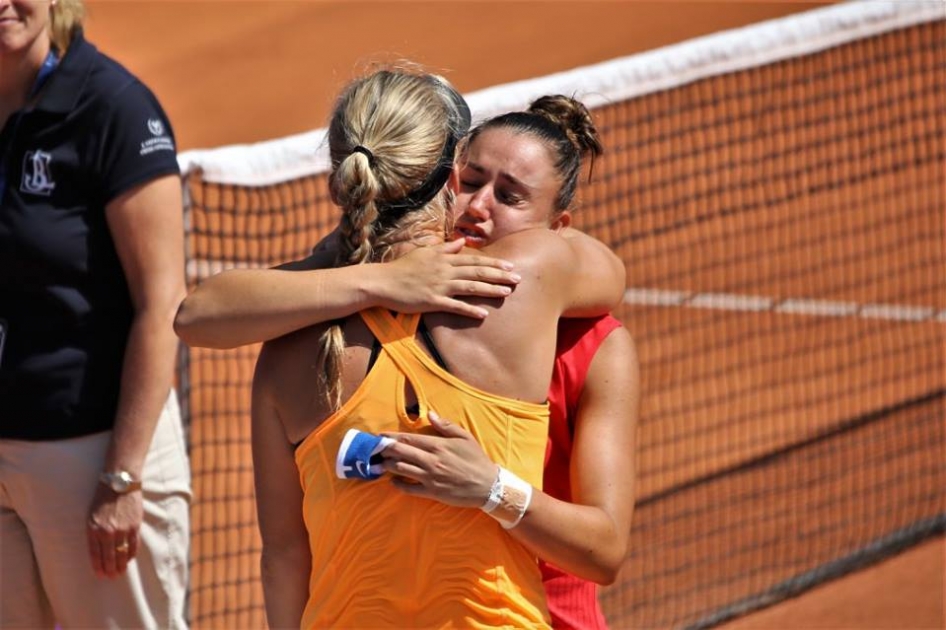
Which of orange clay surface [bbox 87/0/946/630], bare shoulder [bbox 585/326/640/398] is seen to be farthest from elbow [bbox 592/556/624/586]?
orange clay surface [bbox 87/0/946/630]

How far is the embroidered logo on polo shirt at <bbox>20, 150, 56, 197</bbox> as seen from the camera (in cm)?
378

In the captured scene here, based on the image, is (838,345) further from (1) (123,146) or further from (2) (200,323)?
(2) (200,323)

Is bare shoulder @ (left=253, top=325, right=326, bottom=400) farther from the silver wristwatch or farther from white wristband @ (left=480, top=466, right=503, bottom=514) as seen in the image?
the silver wristwatch

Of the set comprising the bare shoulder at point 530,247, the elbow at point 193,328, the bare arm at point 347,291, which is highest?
the bare shoulder at point 530,247

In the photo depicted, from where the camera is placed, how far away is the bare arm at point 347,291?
2465mm

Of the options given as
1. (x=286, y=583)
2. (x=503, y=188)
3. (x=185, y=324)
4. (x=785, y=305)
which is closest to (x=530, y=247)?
(x=503, y=188)

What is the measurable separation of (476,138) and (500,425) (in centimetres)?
76

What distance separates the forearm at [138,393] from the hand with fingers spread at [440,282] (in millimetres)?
1552

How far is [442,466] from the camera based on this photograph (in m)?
2.40

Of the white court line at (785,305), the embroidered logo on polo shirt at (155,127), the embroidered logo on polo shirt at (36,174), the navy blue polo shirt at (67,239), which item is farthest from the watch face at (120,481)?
the white court line at (785,305)

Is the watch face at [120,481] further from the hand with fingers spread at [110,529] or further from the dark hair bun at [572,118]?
the dark hair bun at [572,118]

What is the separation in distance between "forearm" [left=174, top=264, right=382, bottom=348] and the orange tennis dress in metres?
0.06

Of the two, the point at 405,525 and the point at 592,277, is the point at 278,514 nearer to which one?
the point at 405,525

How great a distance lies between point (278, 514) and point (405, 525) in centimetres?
33
